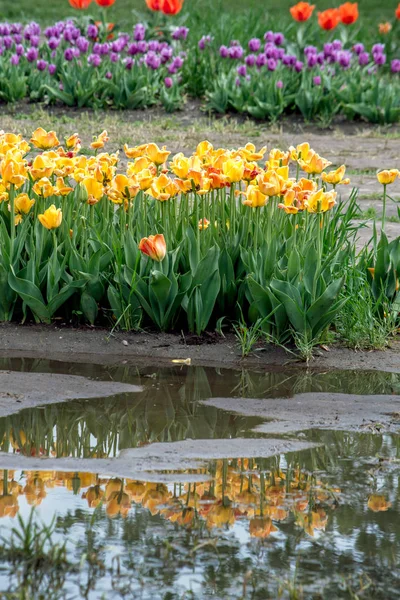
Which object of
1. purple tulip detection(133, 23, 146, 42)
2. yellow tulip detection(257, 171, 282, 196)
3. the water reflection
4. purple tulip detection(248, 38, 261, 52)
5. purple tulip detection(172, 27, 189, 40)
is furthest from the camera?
purple tulip detection(172, 27, 189, 40)

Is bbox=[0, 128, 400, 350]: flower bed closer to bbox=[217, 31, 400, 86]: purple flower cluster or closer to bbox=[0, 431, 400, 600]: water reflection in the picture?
bbox=[0, 431, 400, 600]: water reflection

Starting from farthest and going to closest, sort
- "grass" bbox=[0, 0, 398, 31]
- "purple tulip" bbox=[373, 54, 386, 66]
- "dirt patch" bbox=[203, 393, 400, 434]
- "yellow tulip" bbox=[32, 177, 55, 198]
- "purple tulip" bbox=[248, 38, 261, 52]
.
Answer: "grass" bbox=[0, 0, 398, 31]
"purple tulip" bbox=[373, 54, 386, 66]
"purple tulip" bbox=[248, 38, 261, 52]
"yellow tulip" bbox=[32, 177, 55, 198]
"dirt patch" bbox=[203, 393, 400, 434]

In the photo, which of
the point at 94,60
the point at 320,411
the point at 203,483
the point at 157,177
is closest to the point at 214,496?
the point at 203,483

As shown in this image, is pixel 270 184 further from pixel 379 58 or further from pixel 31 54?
pixel 379 58

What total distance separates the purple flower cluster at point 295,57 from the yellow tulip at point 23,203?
733 cm

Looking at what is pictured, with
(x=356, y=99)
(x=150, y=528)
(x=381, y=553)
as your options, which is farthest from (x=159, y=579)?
(x=356, y=99)

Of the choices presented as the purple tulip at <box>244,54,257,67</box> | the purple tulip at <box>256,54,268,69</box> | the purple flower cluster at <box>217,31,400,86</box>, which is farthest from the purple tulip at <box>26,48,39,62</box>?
the purple tulip at <box>256,54,268,69</box>

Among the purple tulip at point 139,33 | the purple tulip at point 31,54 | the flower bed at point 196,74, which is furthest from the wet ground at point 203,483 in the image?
the purple tulip at point 139,33

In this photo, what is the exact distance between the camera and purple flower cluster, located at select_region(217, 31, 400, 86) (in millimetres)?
11961

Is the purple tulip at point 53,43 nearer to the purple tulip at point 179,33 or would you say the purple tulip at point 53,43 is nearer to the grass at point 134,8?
the purple tulip at point 179,33

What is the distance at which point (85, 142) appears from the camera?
32.4 ft

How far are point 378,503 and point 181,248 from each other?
2187 millimetres

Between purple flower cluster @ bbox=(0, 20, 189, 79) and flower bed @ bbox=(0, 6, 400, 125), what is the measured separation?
0.5 inches

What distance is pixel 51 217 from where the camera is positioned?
4.52m
